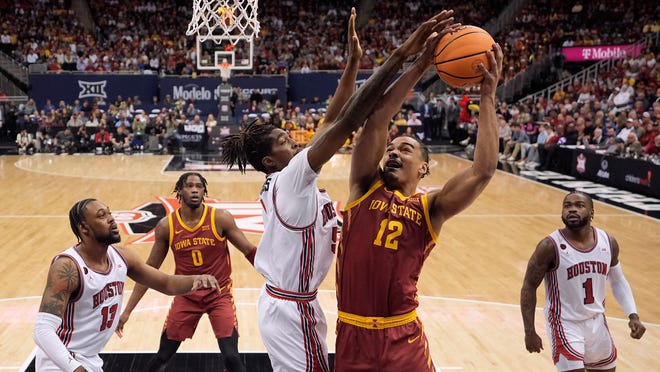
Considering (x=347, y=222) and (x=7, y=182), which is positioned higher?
(x=347, y=222)

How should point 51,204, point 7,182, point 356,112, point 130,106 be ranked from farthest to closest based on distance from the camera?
1. point 130,106
2. point 7,182
3. point 51,204
4. point 356,112

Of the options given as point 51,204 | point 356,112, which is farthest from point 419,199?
point 51,204

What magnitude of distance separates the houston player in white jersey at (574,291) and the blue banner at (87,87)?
78.5 feet

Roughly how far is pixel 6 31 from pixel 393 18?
17.1m

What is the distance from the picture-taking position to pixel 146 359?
5.55 metres

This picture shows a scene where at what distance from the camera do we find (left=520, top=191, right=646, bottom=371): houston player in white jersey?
13.1 ft

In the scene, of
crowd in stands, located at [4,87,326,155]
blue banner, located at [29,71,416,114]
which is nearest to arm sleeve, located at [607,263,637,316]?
crowd in stands, located at [4,87,326,155]

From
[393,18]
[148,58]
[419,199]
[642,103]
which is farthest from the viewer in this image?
[393,18]

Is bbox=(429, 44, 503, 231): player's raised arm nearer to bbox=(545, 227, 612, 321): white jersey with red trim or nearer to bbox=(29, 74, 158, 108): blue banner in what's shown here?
bbox=(545, 227, 612, 321): white jersey with red trim

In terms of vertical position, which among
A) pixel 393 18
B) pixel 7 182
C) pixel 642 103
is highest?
pixel 393 18

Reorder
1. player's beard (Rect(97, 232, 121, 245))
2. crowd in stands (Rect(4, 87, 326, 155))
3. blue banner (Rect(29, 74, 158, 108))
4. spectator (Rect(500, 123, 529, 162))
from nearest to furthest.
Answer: player's beard (Rect(97, 232, 121, 245)) → spectator (Rect(500, 123, 529, 162)) → crowd in stands (Rect(4, 87, 326, 155)) → blue banner (Rect(29, 74, 158, 108))

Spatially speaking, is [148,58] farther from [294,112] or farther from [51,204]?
[51,204]

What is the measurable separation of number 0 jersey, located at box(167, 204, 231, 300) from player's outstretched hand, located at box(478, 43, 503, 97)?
2664 mm

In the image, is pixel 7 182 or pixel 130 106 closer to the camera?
pixel 7 182
